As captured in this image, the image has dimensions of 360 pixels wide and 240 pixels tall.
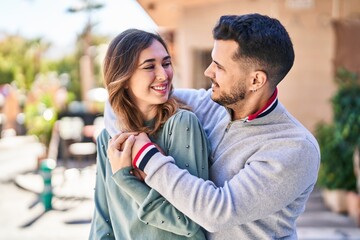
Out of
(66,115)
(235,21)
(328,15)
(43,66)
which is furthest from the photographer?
(43,66)

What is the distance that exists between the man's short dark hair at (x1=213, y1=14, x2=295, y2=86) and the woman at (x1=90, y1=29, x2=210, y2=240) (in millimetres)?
264

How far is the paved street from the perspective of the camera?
6164 millimetres

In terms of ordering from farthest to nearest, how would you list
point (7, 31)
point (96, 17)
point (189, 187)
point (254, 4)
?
point (7, 31) < point (96, 17) < point (254, 4) < point (189, 187)

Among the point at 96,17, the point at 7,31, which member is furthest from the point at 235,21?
the point at 7,31

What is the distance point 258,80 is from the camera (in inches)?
65.7

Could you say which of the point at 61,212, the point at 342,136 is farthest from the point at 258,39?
the point at 61,212

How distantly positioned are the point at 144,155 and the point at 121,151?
0.40 ft

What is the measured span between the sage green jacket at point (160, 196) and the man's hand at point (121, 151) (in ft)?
0.07

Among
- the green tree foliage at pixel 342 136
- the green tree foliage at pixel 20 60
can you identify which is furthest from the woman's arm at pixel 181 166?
the green tree foliage at pixel 20 60

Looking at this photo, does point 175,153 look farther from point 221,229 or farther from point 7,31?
point 7,31

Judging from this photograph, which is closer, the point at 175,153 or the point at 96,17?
the point at 175,153

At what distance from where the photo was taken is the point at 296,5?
324 inches

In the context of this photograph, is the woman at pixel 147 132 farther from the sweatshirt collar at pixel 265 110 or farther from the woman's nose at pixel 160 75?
the sweatshirt collar at pixel 265 110

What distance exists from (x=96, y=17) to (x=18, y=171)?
17336 millimetres
